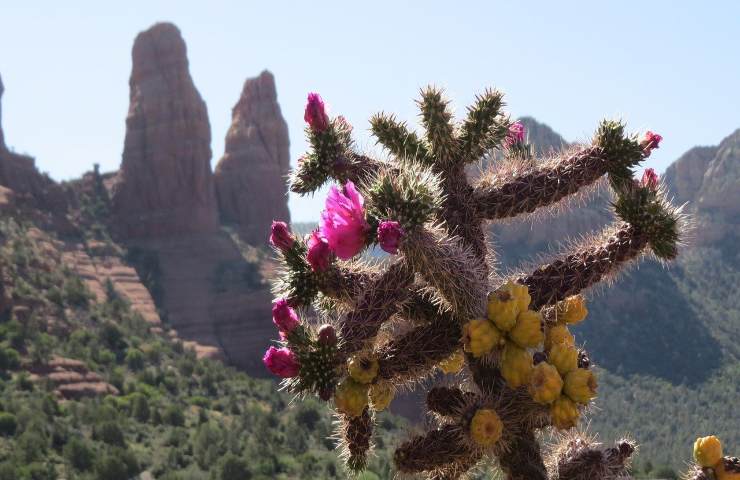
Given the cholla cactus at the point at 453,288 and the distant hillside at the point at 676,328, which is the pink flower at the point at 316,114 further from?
the distant hillside at the point at 676,328

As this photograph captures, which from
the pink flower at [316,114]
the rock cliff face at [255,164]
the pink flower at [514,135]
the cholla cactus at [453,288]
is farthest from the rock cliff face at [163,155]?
the cholla cactus at [453,288]

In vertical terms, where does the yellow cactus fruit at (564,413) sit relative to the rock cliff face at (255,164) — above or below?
below

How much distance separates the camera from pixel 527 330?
3.59 m

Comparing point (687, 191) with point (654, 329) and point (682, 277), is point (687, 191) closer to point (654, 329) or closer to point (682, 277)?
point (682, 277)

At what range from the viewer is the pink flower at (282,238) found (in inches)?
163

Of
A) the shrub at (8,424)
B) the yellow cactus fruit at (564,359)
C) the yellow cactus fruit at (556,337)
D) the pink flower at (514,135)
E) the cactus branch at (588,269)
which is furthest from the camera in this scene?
the shrub at (8,424)

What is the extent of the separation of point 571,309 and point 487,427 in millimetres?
1057

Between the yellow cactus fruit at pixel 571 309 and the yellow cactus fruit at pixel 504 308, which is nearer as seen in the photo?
the yellow cactus fruit at pixel 504 308

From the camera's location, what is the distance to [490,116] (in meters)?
4.59

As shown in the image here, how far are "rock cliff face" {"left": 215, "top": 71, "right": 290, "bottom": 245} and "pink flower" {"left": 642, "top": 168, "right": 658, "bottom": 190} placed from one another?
2709 inches

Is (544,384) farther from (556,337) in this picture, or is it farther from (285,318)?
(285,318)

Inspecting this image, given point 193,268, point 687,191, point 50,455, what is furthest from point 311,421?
point 687,191

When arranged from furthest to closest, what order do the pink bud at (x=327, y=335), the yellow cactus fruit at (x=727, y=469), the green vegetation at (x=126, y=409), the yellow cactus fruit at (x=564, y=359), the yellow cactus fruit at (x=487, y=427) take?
the green vegetation at (x=126, y=409), the yellow cactus fruit at (x=727, y=469), the yellow cactus fruit at (x=564, y=359), the yellow cactus fruit at (x=487, y=427), the pink bud at (x=327, y=335)

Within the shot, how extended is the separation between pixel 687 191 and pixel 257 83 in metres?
54.6
